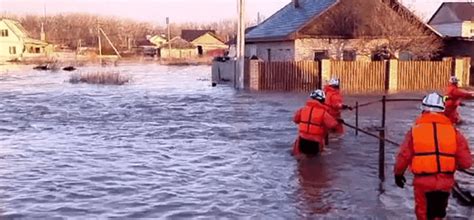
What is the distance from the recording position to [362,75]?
3173cm

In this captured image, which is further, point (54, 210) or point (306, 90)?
point (306, 90)

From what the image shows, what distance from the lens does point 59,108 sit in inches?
962

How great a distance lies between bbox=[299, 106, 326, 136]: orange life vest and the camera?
11852 mm

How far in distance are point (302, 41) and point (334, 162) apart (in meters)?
23.3

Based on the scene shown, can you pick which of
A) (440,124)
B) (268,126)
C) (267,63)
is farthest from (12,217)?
(267,63)

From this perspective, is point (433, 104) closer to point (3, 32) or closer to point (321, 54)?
point (321, 54)

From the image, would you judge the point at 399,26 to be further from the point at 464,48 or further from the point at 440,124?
the point at 440,124

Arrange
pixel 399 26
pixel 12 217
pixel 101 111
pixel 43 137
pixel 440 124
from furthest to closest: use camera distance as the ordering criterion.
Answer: pixel 399 26, pixel 101 111, pixel 43 137, pixel 12 217, pixel 440 124

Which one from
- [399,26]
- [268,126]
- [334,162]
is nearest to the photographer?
[334,162]

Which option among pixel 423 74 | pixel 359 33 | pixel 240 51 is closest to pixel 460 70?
pixel 423 74

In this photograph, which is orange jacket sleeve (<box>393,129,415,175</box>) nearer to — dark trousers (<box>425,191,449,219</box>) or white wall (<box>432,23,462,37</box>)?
dark trousers (<box>425,191,449,219</box>)

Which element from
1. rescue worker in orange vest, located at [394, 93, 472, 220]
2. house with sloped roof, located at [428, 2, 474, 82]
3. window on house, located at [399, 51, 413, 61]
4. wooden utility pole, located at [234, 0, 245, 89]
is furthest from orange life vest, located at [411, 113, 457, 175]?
house with sloped roof, located at [428, 2, 474, 82]

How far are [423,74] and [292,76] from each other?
6233mm

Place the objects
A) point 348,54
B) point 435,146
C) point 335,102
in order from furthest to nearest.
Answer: point 348,54 → point 335,102 → point 435,146
